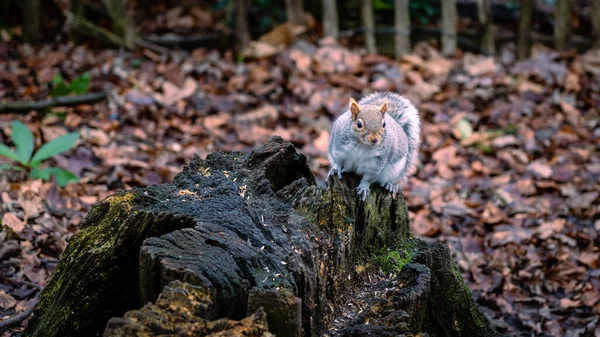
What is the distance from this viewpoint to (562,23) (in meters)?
7.69

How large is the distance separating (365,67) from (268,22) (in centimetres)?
168

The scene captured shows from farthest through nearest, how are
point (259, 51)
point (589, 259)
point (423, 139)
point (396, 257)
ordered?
1. point (259, 51)
2. point (423, 139)
3. point (589, 259)
4. point (396, 257)

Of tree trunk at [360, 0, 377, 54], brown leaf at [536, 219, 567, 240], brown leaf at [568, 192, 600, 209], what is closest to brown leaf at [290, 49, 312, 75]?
tree trunk at [360, 0, 377, 54]

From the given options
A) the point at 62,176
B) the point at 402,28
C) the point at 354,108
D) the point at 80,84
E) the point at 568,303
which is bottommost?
the point at 568,303

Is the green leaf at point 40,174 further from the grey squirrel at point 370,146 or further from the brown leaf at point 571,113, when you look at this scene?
the brown leaf at point 571,113

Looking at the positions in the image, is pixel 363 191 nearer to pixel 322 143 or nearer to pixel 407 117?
pixel 407 117

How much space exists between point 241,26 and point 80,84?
218 cm

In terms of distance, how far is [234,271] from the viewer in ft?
6.73

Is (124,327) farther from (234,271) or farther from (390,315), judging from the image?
(390,315)

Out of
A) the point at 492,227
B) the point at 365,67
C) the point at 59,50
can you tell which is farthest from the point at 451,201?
the point at 59,50

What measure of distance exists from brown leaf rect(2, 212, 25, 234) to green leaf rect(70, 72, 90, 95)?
2.61 m

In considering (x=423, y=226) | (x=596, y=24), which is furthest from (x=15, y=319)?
(x=596, y=24)

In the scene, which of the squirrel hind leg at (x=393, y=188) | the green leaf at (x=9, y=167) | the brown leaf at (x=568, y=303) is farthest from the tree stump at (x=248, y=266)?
the green leaf at (x=9, y=167)

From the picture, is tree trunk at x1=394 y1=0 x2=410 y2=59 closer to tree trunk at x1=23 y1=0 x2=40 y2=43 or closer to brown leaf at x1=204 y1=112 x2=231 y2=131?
brown leaf at x1=204 y1=112 x2=231 y2=131
